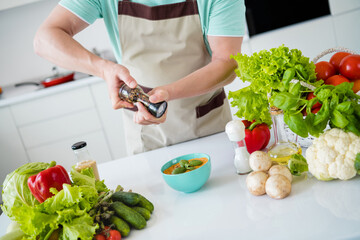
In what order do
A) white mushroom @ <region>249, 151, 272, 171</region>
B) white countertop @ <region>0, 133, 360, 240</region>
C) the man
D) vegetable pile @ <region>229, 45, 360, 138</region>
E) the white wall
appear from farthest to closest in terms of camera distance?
the white wall → the man → white mushroom @ <region>249, 151, 272, 171</region> → vegetable pile @ <region>229, 45, 360, 138</region> → white countertop @ <region>0, 133, 360, 240</region>

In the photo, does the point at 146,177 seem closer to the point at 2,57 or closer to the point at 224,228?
the point at 224,228

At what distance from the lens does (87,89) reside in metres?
2.93

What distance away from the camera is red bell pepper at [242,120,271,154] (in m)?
1.08

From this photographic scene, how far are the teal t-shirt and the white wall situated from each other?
209cm

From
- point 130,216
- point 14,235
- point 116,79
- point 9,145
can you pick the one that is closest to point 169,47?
point 116,79

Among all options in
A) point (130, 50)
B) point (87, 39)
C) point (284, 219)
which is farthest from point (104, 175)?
point (87, 39)

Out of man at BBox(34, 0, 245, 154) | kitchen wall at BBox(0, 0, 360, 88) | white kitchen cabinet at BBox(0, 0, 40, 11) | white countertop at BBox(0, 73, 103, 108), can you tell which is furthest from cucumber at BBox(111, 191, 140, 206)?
white kitchen cabinet at BBox(0, 0, 40, 11)

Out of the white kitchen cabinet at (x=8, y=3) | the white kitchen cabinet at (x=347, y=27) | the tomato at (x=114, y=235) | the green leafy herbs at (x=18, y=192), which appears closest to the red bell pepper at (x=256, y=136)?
the tomato at (x=114, y=235)

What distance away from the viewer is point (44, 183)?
3.02 ft

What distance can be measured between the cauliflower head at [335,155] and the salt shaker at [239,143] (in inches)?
7.7

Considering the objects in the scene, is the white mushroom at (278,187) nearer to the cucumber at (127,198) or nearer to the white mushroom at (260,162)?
the white mushroom at (260,162)

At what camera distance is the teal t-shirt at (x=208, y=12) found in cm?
136

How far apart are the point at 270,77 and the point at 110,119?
2.25m

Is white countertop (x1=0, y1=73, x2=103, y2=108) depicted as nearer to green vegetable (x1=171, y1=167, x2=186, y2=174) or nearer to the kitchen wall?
the kitchen wall
